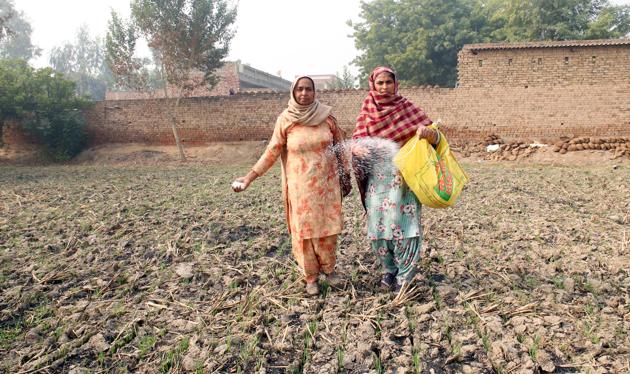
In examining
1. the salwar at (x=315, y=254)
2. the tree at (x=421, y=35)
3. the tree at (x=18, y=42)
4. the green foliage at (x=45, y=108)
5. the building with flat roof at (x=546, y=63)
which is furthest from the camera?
the tree at (x=18, y=42)

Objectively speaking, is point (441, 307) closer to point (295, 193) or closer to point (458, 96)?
point (295, 193)

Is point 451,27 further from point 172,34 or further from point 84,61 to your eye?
point 84,61

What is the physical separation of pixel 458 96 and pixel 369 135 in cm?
1260

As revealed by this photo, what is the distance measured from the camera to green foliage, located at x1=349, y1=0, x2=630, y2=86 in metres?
19.9

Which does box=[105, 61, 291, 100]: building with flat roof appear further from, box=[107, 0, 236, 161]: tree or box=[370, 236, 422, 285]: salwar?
box=[370, 236, 422, 285]: salwar

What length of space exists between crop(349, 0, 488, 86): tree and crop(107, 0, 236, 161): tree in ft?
31.4

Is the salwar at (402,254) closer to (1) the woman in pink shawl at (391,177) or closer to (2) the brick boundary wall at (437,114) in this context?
(1) the woman in pink shawl at (391,177)

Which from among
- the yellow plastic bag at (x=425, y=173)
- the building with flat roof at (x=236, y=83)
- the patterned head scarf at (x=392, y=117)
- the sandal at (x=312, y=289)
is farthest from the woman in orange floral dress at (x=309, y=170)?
the building with flat roof at (x=236, y=83)

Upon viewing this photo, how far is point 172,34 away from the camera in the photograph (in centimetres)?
1471

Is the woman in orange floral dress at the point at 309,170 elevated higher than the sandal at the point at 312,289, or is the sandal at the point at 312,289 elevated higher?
the woman in orange floral dress at the point at 309,170

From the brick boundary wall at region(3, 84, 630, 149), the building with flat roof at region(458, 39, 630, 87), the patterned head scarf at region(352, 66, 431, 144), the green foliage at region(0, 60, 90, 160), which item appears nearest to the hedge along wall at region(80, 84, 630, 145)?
the brick boundary wall at region(3, 84, 630, 149)

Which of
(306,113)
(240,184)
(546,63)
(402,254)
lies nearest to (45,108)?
(240,184)

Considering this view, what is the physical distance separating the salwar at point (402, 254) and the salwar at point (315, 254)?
1.08 feet

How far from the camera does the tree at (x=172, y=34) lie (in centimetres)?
1463
